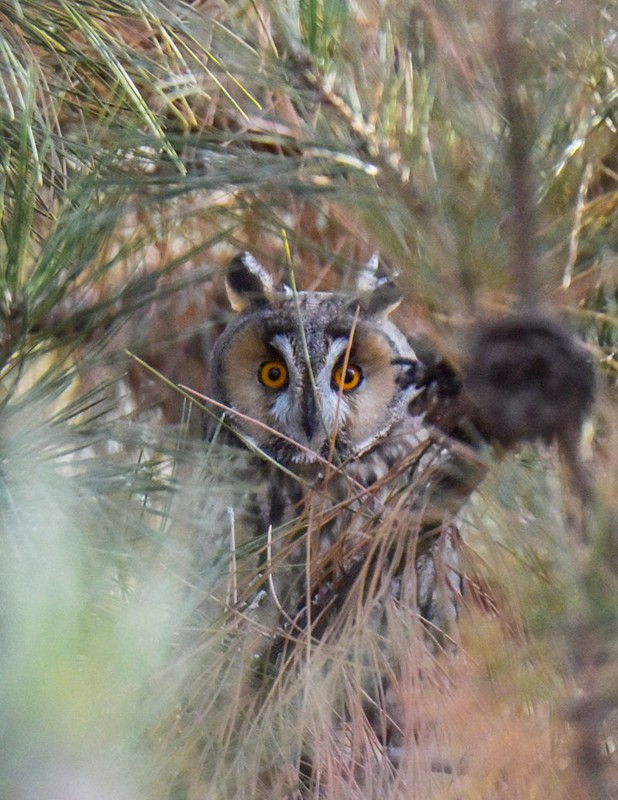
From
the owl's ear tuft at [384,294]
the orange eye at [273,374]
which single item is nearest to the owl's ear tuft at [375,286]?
Answer: the owl's ear tuft at [384,294]

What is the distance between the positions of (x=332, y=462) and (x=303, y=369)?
23cm

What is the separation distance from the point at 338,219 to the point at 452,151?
196 mm

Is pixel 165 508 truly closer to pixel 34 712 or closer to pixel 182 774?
pixel 182 774

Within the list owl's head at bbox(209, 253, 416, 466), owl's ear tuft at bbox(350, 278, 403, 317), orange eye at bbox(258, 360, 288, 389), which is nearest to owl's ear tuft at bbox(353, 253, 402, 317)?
owl's ear tuft at bbox(350, 278, 403, 317)

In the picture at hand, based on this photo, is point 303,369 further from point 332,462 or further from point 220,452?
point 220,452

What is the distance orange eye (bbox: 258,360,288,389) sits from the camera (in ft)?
6.43

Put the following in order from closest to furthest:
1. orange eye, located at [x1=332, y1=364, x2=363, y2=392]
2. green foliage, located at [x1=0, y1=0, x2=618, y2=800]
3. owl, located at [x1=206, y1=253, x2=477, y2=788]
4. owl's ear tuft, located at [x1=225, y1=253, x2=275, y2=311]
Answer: green foliage, located at [x1=0, y1=0, x2=618, y2=800] < owl, located at [x1=206, y1=253, x2=477, y2=788] < owl's ear tuft, located at [x1=225, y1=253, x2=275, y2=311] < orange eye, located at [x1=332, y1=364, x2=363, y2=392]

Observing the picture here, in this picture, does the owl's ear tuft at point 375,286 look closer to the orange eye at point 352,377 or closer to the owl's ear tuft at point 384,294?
the owl's ear tuft at point 384,294

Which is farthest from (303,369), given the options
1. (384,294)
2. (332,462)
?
(384,294)

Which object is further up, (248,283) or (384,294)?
(248,283)

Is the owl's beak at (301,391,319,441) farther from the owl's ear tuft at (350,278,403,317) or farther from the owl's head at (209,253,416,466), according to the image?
the owl's ear tuft at (350,278,403,317)

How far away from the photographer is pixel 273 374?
1973mm

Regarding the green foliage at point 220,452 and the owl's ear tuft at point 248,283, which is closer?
the green foliage at point 220,452

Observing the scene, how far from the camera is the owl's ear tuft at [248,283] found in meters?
1.80
